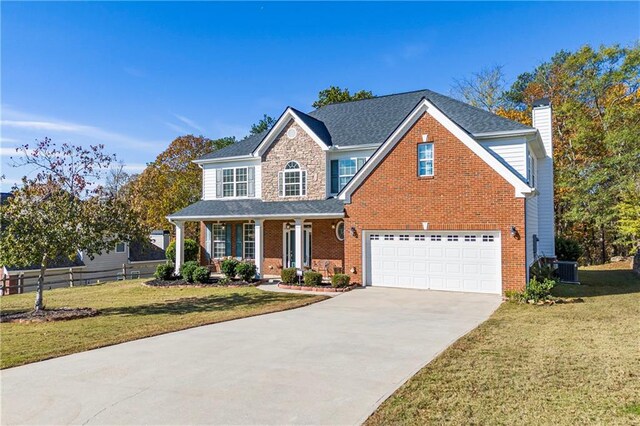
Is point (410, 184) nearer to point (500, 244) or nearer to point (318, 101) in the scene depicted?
point (500, 244)

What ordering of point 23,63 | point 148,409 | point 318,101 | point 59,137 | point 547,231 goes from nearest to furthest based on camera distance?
point 148,409, point 23,63, point 59,137, point 547,231, point 318,101

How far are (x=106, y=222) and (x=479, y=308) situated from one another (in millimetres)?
11814

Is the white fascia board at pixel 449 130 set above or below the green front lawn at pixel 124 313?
above

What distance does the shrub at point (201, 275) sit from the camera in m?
18.1

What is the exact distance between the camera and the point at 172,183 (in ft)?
128

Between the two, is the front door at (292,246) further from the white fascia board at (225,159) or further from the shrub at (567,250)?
the shrub at (567,250)

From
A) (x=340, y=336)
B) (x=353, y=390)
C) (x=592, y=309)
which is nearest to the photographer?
(x=353, y=390)

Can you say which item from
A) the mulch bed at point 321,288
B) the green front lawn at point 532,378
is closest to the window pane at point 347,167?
the mulch bed at point 321,288

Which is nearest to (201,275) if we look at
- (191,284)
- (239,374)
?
(191,284)

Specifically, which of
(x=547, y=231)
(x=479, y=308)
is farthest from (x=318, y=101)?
(x=479, y=308)

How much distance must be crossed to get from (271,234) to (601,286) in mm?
14837

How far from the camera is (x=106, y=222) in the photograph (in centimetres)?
1255

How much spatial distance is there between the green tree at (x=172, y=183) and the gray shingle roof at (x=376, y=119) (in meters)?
14.2

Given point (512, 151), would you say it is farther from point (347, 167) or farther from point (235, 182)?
point (235, 182)
